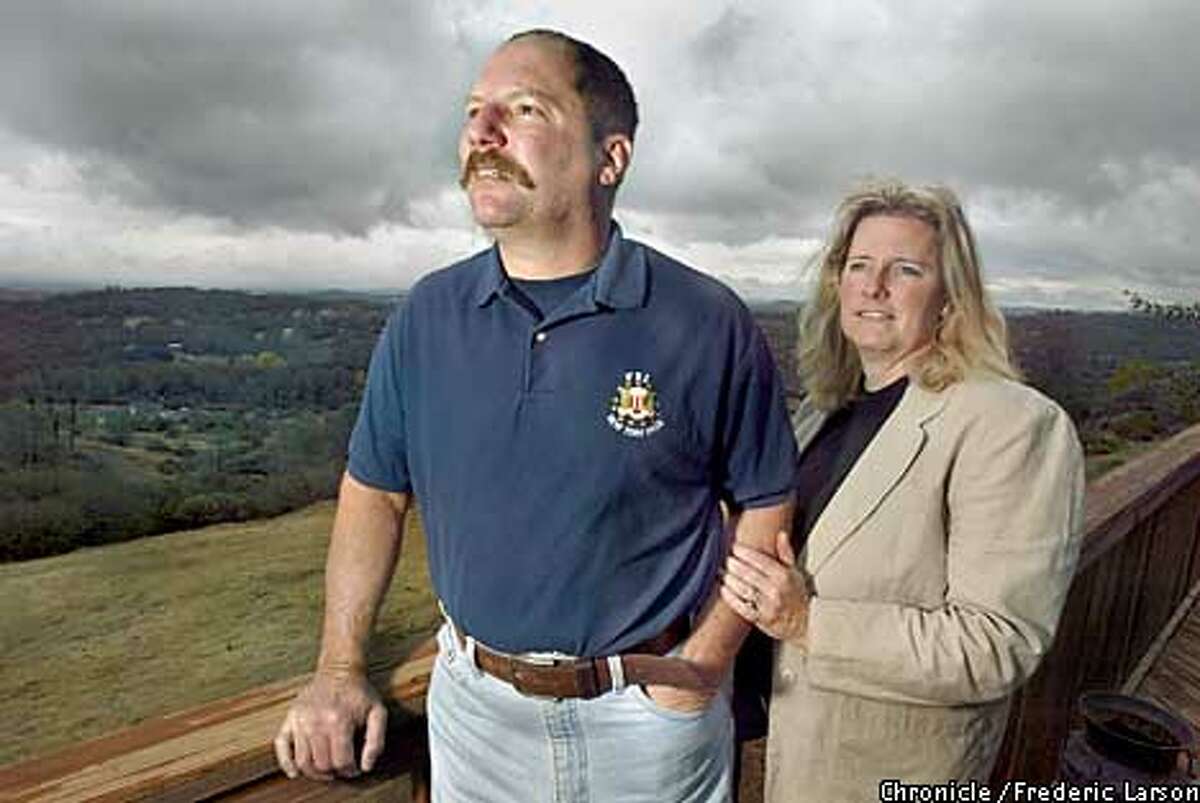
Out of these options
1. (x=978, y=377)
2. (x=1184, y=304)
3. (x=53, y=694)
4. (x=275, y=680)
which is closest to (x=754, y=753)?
(x=978, y=377)

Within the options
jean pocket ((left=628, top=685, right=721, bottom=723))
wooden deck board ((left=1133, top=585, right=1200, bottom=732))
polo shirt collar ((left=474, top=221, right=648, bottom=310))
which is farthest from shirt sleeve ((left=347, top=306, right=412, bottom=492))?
wooden deck board ((left=1133, top=585, right=1200, bottom=732))

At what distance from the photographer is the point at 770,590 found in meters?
1.03

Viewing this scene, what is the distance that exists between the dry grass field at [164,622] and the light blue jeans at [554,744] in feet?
0.47

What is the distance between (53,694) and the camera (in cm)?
91

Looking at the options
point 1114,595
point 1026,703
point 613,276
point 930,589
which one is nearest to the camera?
point 613,276

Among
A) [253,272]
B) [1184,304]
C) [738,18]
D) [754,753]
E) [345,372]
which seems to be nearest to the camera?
[345,372]

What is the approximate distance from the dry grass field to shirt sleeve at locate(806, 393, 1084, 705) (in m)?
0.53

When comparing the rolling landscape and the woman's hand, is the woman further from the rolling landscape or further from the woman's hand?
the rolling landscape

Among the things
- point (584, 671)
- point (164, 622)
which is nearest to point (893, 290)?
point (584, 671)

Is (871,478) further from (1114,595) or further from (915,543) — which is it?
(1114,595)

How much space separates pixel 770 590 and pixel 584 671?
0.76 feet

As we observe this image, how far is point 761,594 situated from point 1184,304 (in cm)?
731

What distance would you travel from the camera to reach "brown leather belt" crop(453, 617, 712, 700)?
940 millimetres

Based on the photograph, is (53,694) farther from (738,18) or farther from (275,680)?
(738,18)
